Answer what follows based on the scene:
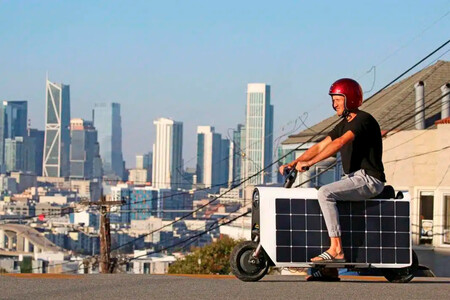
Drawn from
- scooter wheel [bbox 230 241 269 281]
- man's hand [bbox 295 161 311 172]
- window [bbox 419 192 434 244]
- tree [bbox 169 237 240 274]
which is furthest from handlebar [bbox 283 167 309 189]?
tree [bbox 169 237 240 274]

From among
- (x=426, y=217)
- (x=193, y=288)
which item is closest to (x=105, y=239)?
(x=426, y=217)

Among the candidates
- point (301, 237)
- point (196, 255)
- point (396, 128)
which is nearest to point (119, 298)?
point (301, 237)

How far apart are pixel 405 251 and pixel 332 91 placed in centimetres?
164

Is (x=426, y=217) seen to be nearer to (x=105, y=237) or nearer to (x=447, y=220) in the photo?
(x=447, y=220)

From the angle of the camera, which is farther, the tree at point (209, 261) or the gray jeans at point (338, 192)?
the tree at point (209, 261)

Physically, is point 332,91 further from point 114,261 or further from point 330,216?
point 114,261

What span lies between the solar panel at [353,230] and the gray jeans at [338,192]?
137mm

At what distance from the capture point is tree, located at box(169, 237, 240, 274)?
4694 cm

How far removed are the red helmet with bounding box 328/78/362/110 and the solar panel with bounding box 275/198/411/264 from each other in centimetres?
92

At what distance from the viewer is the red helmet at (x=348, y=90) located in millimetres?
12188

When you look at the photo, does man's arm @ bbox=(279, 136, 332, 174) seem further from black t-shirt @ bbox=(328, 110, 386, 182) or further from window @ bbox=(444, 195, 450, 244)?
window @ bbox=(444, 195, 450, 244)

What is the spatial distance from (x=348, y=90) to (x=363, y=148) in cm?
55

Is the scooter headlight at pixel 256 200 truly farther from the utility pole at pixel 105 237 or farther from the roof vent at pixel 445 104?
the utility pole at pixel 105 237

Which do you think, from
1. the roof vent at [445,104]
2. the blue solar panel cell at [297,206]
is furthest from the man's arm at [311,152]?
the roof vent at [445,104]
